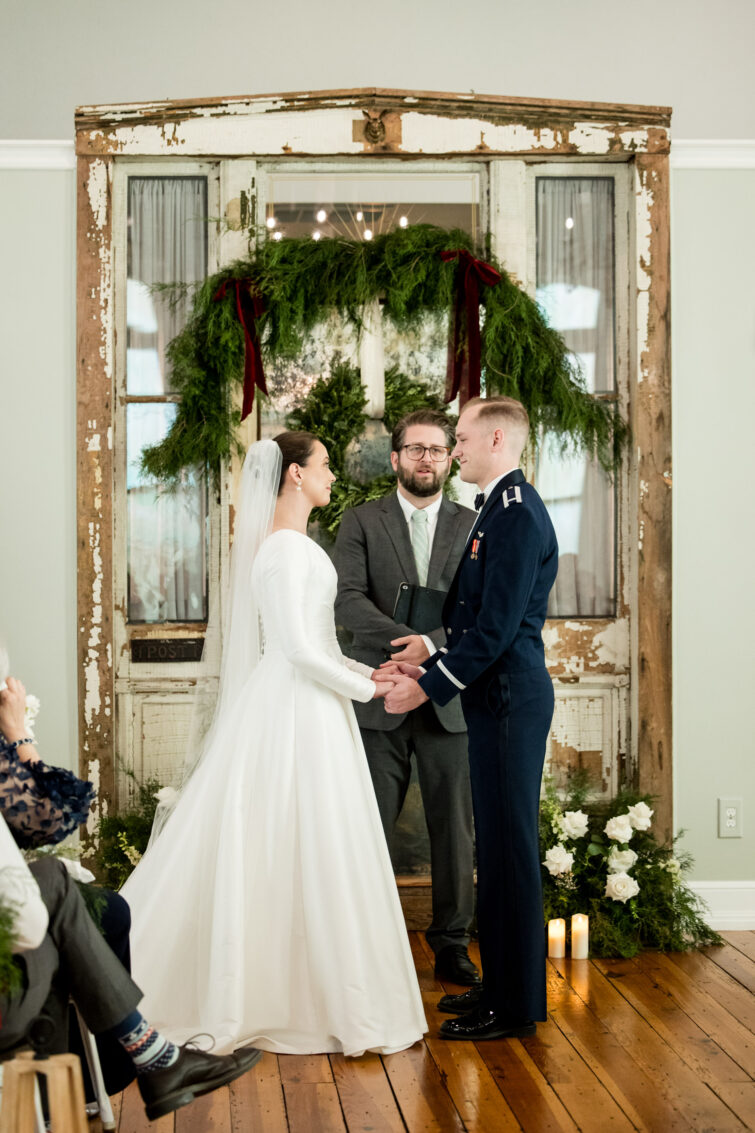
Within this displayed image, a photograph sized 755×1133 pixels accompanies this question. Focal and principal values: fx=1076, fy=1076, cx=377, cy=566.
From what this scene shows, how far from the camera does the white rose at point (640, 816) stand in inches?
159

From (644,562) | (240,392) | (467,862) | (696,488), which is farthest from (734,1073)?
(240,392)

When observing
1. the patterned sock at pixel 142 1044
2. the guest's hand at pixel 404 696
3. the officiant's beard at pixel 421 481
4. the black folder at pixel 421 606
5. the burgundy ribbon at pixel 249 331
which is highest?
the burgundy ribbon at pixel 249 331

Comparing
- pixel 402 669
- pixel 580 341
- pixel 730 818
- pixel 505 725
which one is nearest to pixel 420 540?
pixel 402 669

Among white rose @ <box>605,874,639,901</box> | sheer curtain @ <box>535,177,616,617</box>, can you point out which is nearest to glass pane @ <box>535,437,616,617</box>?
sheer curtain @ <box>535,177,616,617</box>

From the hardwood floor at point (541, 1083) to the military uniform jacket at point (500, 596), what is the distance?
1.01m

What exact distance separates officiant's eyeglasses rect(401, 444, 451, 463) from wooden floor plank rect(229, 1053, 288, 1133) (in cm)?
203

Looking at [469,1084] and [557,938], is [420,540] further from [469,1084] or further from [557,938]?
[469,1084]

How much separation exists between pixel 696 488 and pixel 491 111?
1695 mm

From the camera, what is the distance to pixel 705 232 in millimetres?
4320

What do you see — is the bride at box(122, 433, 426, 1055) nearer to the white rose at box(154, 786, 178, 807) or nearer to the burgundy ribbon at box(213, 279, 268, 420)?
the white rose at box(154, 786, 178, 807)

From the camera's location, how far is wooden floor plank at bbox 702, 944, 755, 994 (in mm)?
3635

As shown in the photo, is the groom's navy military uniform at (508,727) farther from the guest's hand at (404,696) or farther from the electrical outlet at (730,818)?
the electrical outlet at (730,818)

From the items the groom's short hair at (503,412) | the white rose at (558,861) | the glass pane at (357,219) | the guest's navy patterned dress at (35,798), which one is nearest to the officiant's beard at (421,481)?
the glass pane at (357,219)

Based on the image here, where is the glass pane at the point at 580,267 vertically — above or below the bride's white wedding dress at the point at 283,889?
above
